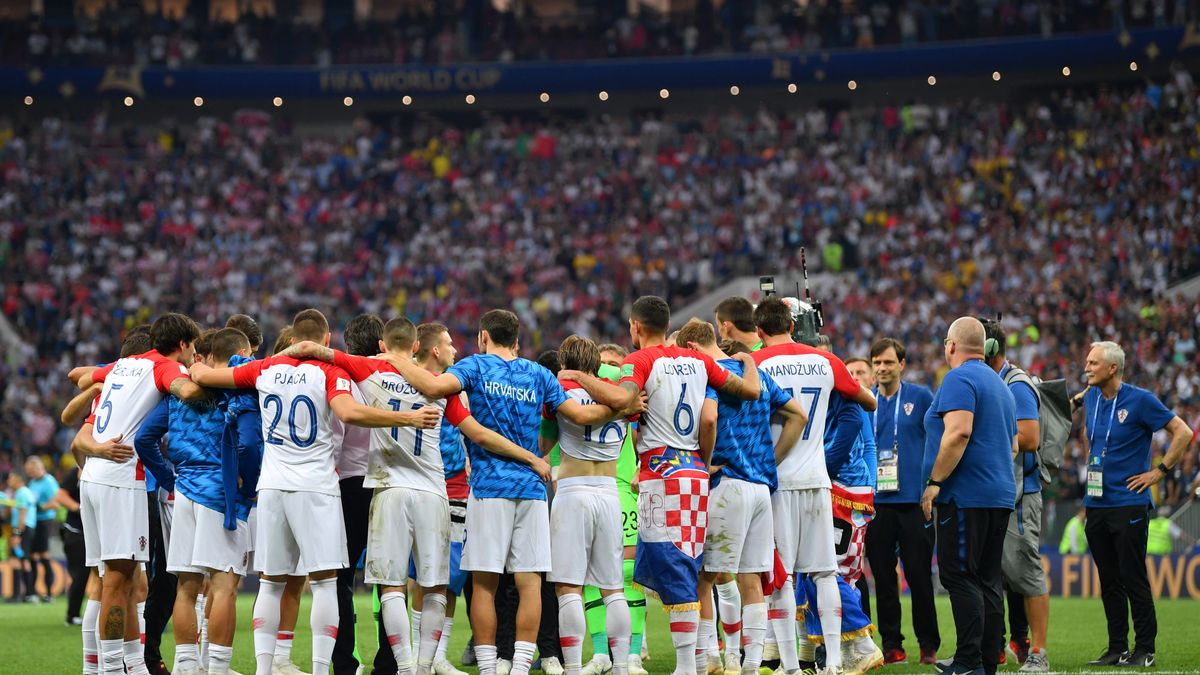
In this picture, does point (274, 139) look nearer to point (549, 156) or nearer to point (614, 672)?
point (549, 156)

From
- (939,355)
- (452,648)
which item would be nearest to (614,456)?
(452,648)

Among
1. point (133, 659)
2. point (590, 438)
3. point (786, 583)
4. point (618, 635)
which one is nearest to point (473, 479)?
point (590, 438)

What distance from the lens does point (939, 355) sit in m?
29.1

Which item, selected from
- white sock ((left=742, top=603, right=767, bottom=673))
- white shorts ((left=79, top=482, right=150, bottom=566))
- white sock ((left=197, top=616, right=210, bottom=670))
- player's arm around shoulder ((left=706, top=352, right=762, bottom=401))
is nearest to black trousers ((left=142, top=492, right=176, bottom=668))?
white sock ((left=197, top=616, right=210, bottom=670))

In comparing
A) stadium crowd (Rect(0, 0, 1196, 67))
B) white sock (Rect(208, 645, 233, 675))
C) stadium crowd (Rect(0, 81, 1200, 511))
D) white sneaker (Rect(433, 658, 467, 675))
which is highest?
stadium crowd (Rect(0, 0, 1196, 67))

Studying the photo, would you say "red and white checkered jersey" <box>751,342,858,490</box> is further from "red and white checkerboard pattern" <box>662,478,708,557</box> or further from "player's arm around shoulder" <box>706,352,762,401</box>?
"red and white checkerboard pattern" <box>662,478,708,557</box>

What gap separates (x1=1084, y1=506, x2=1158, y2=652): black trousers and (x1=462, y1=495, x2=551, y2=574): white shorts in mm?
5438

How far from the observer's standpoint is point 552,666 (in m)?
11.5

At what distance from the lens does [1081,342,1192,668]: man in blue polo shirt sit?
12.1 m

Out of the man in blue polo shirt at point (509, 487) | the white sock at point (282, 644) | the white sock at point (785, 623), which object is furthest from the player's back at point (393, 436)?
the white sock at point (785, 623)

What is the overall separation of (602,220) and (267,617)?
1188 inches

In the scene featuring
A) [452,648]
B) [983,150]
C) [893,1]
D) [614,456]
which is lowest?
[452,648]

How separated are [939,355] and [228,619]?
21861 millimetres

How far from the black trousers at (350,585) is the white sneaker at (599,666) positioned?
1678 mm
